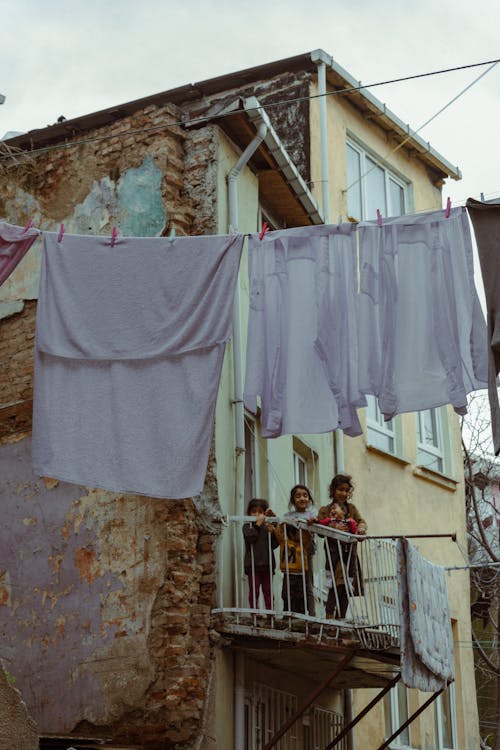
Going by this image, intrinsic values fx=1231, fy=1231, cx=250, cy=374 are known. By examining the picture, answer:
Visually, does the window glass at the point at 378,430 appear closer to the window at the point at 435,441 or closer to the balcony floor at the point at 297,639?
the window at the point at 435,441

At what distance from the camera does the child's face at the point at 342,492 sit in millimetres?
11039

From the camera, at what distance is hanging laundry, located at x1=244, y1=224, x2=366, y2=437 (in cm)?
855

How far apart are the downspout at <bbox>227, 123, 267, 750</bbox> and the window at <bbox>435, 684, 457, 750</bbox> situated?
17.8 ft

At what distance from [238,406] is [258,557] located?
4.98ft

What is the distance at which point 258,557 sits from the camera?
34.7ft

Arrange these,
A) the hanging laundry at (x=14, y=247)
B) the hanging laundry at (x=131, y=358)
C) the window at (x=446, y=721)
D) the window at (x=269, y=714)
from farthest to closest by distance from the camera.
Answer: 1. the window at (x=446, y=721)
2. the window at (x=269, y=714)
3. the hanging laundry at (x=14, y=247)
4. the hanging laundry at (x=131, y=358)

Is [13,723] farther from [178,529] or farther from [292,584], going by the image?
[292,584]

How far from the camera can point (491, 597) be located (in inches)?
920

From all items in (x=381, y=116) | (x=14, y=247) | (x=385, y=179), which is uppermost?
(x=381, y=116)

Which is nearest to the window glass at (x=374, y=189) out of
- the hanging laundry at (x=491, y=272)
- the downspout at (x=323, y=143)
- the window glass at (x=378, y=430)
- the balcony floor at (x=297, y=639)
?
the downspout at (x=323, y=143)

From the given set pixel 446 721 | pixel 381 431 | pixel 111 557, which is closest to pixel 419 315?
pixel 111 557

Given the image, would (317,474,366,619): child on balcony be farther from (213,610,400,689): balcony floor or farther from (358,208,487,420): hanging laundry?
(358,208,487,420): hanging laundry

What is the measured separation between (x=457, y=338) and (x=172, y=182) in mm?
4209

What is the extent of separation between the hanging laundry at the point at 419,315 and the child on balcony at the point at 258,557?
Result: 255 centimetres
